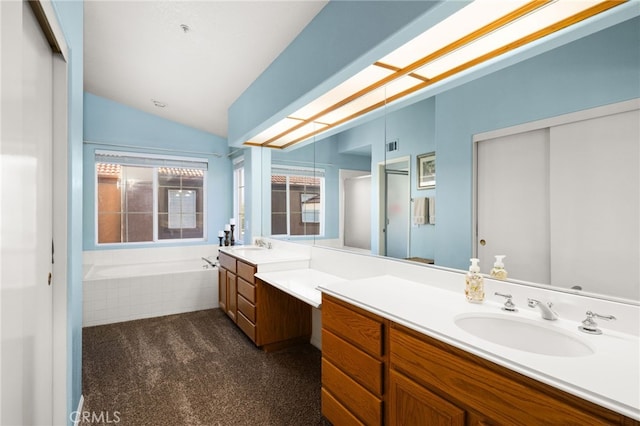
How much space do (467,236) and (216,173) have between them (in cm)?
452

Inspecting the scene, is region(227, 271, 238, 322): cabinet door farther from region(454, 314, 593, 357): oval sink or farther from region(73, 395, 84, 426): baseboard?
region(454, 314, 593, 357): oval sink

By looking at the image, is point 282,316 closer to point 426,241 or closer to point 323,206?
point 323,206

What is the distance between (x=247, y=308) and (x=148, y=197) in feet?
9.95

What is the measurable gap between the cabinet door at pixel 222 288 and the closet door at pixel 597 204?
10.5 ft

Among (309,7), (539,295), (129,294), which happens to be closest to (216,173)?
(129,294)

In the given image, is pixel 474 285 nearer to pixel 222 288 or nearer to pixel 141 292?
pixel 222 288

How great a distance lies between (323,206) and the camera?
2881 millimetres

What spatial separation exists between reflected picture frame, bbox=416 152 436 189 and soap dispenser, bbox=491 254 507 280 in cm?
54

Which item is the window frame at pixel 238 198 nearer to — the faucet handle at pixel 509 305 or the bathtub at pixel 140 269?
the bathtub at pixel 140 269

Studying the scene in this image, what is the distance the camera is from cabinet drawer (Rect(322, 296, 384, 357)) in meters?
1.39

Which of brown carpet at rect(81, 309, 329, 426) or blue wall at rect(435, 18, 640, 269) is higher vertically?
blue wall at rect(435, 18, 640, 269)

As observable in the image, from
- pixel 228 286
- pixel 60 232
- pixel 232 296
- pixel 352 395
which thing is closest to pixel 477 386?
pixel 352 395

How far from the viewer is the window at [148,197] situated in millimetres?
4547

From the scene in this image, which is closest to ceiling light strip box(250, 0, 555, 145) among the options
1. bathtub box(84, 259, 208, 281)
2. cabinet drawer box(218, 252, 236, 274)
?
cabinet drawer box(218, 252, 236, 274)
